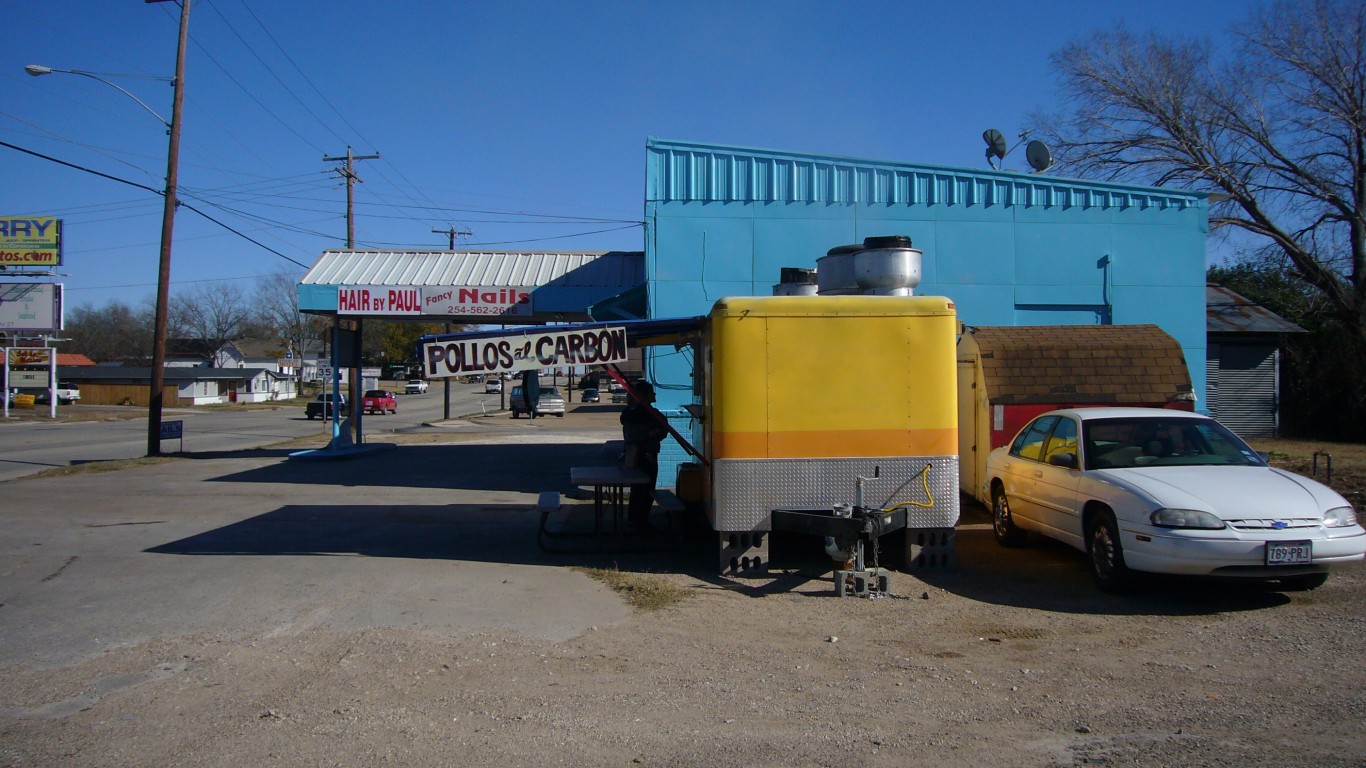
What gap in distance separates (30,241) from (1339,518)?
62.1 metres

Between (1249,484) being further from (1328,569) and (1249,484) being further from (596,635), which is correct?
(596,635)

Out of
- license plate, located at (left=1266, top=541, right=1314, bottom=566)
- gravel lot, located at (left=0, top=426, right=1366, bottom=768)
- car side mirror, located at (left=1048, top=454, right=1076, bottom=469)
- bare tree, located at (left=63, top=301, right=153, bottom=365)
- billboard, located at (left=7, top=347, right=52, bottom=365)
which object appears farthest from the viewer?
bare tree, located at (left=63, top=301, right=153, bottom=365)

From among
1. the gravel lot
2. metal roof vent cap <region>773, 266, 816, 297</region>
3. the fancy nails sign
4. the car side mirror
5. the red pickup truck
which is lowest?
the gravel lot

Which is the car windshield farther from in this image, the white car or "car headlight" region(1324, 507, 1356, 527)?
"car headlight" region(1324, 507, 1356, 527)

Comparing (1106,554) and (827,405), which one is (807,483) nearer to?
(827,405)

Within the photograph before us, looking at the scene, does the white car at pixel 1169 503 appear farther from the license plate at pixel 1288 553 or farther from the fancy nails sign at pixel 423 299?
the fancy nails sign at pixel 423 299

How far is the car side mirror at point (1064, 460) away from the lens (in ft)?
26.7

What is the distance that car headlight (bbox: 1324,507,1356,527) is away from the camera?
21.7ft

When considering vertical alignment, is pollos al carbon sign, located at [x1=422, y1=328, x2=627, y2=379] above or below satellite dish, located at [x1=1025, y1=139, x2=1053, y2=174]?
below

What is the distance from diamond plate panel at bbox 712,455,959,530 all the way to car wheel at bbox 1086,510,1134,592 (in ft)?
4.04

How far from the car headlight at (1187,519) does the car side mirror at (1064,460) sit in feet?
4.42

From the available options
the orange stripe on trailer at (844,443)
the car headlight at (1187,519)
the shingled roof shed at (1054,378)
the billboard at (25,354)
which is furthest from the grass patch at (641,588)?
the billboard at (25,354)

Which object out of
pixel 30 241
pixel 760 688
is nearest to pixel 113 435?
pixel 30 241

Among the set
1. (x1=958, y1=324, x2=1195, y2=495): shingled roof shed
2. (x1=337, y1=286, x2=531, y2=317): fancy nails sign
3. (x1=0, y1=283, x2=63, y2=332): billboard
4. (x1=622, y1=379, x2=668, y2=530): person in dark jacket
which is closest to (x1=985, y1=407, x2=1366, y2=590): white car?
(x1=958, y1=324, x2=1195, y2=495): shingled roof shed
